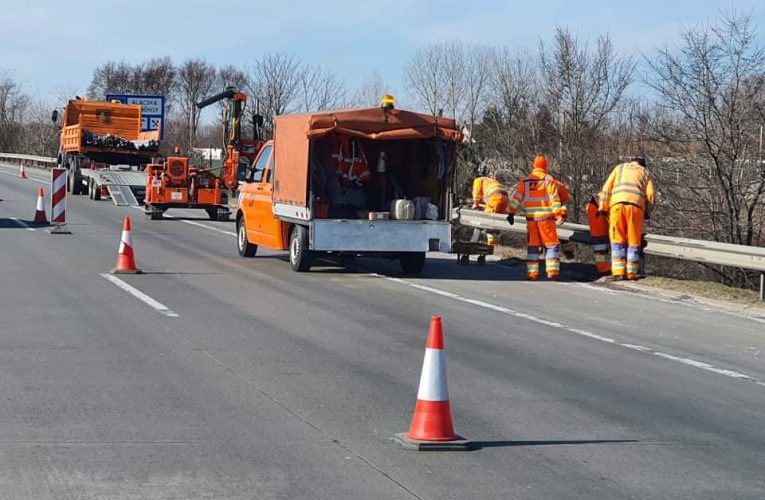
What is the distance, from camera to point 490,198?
21.1 m

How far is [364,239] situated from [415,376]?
7.07 m

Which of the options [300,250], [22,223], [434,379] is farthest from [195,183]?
[434,379]

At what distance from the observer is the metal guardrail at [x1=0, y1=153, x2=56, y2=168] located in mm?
57013

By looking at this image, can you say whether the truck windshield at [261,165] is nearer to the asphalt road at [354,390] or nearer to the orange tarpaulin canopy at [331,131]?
the orange tarpaulin canopy at [331,131]

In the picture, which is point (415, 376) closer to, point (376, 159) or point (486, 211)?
point (376, 159)

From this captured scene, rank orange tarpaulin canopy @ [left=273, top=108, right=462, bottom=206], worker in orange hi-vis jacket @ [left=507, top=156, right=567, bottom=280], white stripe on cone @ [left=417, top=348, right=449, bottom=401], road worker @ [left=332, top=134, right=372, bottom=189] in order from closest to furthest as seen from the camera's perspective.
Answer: white stripe on cone @ [left=417, top=348, right=449, bottom=401] < orange tarpaulin canopy @ [left=273, top=108, right=462, bottom=206] < worker in orange hi-vis jacket @ [left=507, top=156, right=567, bottom=280] < road worker @ [left=332, top=134, right=372, bottom=189]

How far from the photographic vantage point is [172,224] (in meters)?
26.2

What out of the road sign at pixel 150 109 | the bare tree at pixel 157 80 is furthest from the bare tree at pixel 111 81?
the road sign at pixel 150 109

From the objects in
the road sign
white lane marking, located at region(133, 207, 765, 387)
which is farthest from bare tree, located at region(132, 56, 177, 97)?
white lane marking, located at region(133, 207, 765, 387)

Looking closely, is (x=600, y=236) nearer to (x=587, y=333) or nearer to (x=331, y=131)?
(x=331, y=131)

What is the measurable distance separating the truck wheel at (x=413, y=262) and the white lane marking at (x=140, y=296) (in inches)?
173

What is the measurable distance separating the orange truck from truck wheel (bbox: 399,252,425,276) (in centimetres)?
2

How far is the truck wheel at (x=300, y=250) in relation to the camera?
16312 mm

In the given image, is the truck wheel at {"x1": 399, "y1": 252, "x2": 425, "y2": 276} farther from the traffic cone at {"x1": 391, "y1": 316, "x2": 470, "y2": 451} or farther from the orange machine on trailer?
the orange machine on trailer
